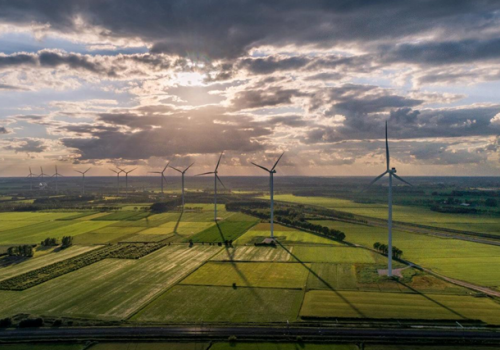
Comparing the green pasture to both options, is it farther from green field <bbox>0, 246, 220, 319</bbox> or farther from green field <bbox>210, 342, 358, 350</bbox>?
green field <bbox>210, 342, 358, 350</bbox>

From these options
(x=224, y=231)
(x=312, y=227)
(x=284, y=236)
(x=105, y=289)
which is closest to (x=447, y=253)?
(x=312, y=227)

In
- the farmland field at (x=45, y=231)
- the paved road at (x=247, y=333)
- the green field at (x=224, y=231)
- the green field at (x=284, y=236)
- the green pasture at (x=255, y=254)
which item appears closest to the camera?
the paved road at (x=247, y=333)

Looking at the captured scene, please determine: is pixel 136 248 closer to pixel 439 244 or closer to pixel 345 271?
pixel 345 271

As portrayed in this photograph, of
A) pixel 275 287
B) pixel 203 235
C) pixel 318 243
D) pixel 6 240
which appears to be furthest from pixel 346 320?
pixel 6 240

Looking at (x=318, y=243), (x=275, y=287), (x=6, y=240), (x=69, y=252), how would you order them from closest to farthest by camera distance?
(x=275, y=287) → (x=69, y=252) → (x=318, y=243) → (x=6, y=240)

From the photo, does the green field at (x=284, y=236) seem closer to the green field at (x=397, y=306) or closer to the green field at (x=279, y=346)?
the green field at (x=397, y=306)

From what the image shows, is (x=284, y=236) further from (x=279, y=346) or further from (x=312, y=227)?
(x=279, y=346)

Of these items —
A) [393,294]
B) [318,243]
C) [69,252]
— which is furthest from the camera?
[318,243]

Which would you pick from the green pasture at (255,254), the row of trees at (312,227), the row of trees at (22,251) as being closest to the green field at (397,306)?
the green pasture at (255,254)
